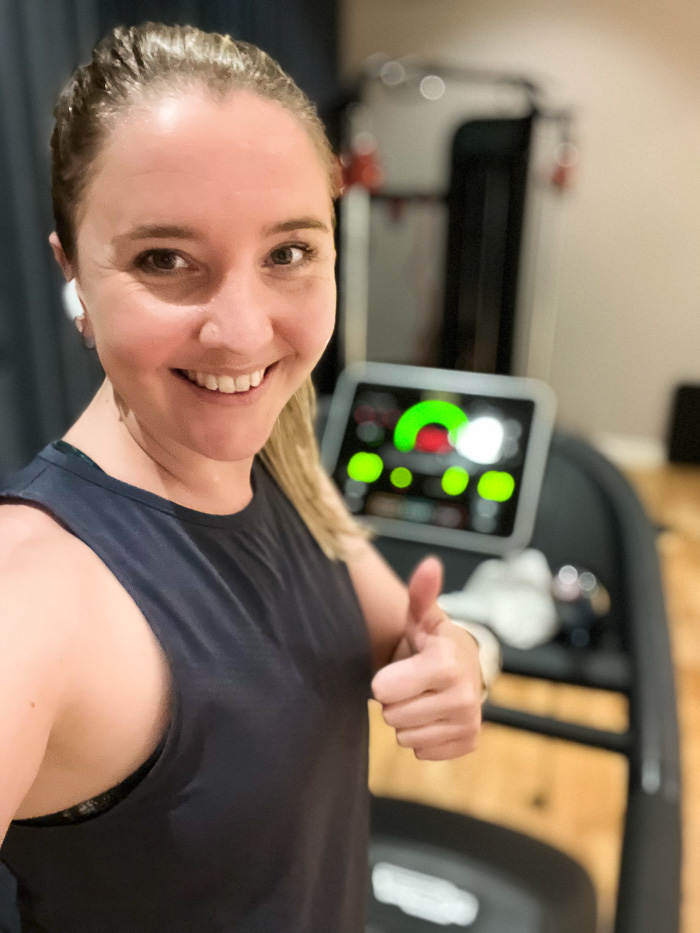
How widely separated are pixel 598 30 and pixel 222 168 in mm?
3923

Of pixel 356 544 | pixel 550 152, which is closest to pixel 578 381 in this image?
pixel 550 152

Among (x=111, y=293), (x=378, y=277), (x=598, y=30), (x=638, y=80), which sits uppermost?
(x=598, y=30)

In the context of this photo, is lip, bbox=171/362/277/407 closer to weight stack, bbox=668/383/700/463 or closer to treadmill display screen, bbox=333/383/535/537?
treadmill display screen, bbox=333/383/535/537

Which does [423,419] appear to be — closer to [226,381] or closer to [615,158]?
[226,381]

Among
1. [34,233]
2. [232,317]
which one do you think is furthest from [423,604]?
[34,233]

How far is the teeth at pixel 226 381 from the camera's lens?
53cm

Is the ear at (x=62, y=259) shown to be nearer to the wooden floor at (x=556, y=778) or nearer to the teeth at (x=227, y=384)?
the teeth at (x=227, y=384)

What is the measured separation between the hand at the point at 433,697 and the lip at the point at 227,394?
10.6 inches

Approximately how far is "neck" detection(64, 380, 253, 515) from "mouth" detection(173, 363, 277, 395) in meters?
0.07

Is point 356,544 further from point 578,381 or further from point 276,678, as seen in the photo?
point 578,381

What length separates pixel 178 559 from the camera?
559 millimetres

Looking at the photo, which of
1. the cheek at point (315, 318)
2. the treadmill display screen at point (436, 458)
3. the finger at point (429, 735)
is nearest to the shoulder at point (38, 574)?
the cheek at point (315, 318)

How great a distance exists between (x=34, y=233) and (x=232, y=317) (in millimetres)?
1365

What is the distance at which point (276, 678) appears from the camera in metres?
0.60
